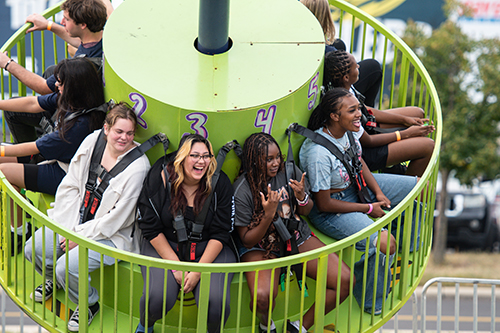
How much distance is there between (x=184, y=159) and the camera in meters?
5.17

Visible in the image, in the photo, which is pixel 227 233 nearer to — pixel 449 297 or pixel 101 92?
pixel 101 92

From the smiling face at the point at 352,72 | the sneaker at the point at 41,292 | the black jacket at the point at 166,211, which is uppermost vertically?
the smiling face at the point at 352,72

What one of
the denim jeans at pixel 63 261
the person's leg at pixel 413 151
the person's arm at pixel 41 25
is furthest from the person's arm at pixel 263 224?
the person's arm at pixel 41 25

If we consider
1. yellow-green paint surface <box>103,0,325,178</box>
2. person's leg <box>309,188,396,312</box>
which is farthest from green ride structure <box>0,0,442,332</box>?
person's leg <box>309,188,396,312</box>

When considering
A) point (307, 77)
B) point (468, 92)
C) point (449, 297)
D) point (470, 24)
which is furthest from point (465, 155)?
point (307, 77)

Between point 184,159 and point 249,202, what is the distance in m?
0.66

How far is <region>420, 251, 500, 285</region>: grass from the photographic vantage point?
64.5ft

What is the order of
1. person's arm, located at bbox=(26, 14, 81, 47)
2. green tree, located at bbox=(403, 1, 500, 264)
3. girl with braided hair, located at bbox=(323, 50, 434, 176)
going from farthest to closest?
green tree, located at bbox=(403, 1, 500, 264) → person's arm, located at bbox=(26, 14, 81, 47) → girl with braided hair, located at bbox=(323, 50, 434, 176)

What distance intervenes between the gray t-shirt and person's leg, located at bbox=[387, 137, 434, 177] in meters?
1.31

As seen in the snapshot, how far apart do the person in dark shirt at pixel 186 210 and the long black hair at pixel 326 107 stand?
1.15m

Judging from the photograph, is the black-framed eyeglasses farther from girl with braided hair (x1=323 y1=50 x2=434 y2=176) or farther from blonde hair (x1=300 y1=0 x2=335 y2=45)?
blonde hair (x1=300 y1=0 x2=335 y2=45)

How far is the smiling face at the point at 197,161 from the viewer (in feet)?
16.8

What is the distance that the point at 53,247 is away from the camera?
4.89 m

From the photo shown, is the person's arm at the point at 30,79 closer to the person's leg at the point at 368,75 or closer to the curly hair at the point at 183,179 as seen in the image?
the curly hair at the point at 183,179
